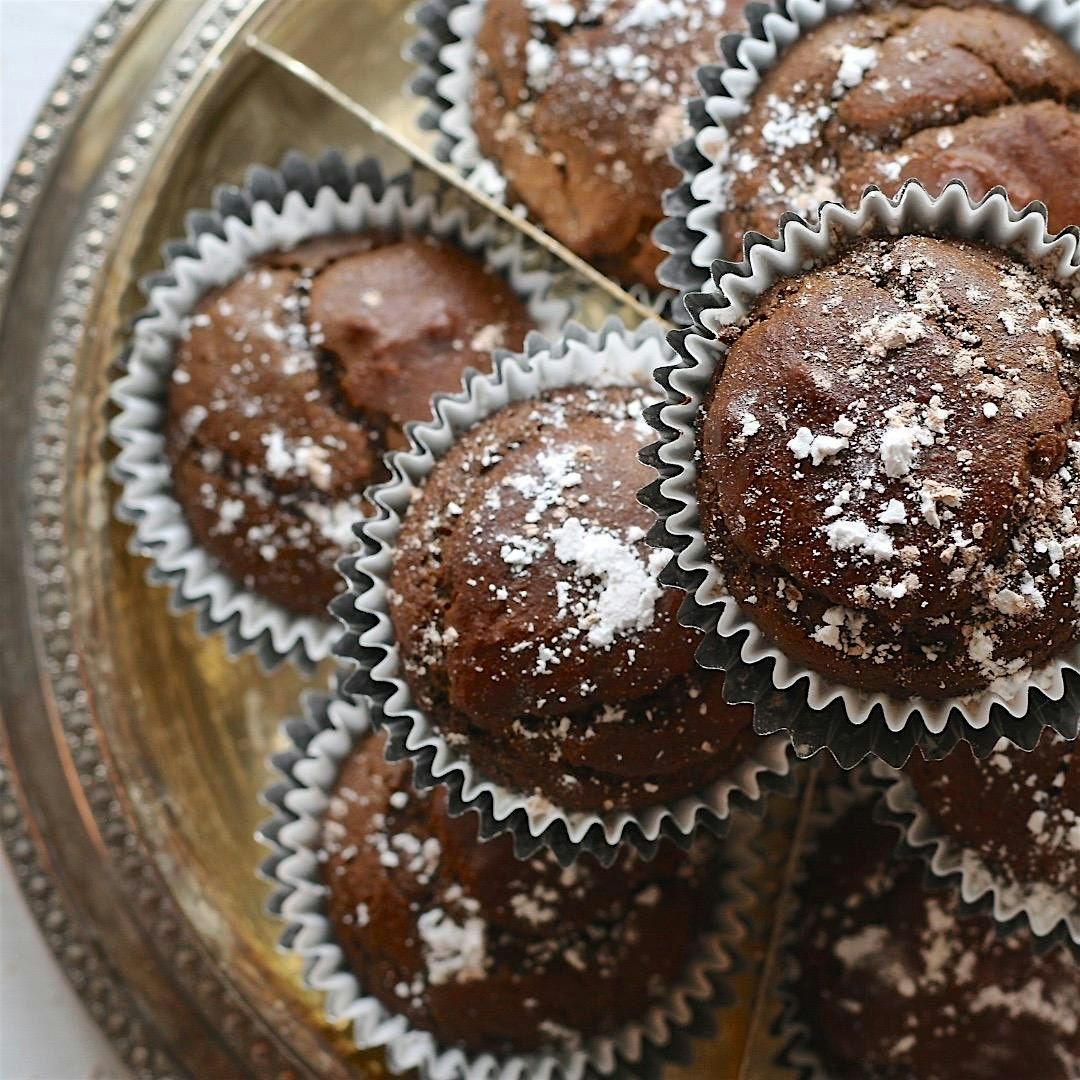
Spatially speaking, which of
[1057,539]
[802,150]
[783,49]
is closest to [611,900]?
[1057,539]

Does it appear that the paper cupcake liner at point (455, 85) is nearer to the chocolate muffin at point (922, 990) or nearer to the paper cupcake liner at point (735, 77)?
the paper cupcake liner at point (735, 77)

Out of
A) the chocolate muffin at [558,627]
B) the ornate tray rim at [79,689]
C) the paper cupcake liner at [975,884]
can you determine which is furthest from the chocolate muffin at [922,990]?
the ornate tray rim at [79,689]

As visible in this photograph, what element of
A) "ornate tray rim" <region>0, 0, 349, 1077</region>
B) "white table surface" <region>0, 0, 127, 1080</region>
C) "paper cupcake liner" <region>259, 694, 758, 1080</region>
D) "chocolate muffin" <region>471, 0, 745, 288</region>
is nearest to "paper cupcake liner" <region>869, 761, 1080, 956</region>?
"paper cupcake liner" <region>259, 694, 758, 1080</region>

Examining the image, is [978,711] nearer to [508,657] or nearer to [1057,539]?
[1057,539]

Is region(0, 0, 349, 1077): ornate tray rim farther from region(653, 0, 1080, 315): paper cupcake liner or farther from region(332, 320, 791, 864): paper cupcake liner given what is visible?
region(653, 0, 1080, 315): paper cupcake liner

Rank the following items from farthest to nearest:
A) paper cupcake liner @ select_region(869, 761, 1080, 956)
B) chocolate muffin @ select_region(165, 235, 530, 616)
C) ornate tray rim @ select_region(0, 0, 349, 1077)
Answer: ornate tray rim @ select_region(0, 0, 349, 1077) < chocolate muffin @ select_region(165, 235, 530, 616) < paper cupcake liner @ select_region(869, 761, 1080, 956)

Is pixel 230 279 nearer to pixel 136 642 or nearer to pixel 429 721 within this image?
pixel 136 642
